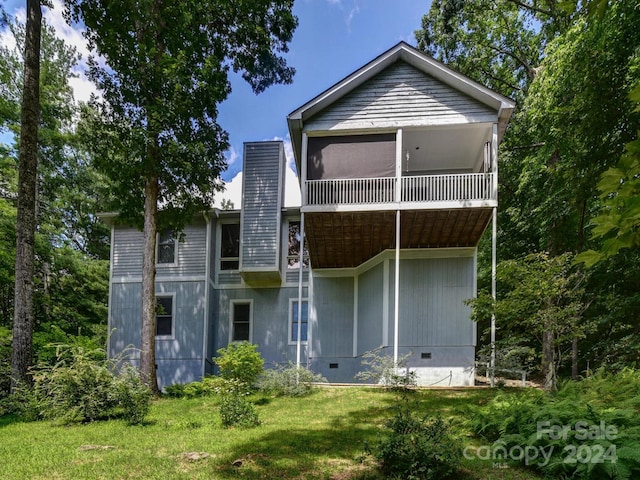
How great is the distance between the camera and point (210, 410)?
8062mm

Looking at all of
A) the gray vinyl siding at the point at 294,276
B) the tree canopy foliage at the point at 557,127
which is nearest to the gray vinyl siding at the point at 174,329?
the gray vinyl siding at the point at 294,276

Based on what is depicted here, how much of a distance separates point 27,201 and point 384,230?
8896 millimetres

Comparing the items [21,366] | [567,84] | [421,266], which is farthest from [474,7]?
[21,366]

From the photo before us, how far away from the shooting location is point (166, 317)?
557 inches

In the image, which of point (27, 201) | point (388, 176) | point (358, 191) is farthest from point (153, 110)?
point (388, 176)

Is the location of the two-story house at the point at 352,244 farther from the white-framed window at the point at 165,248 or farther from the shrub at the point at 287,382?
the shrub at the point at 287,382

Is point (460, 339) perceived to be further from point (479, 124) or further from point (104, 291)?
point (104, 291)

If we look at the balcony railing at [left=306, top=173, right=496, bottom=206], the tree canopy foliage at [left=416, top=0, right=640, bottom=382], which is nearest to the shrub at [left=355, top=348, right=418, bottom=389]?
the tree canopy foliage at [left=416, top=0, right=640, bottom=382]

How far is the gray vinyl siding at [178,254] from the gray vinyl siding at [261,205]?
5.60ft

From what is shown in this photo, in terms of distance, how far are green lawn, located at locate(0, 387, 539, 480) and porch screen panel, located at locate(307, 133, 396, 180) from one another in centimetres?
586

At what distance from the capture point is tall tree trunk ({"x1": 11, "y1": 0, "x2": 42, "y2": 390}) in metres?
8.81

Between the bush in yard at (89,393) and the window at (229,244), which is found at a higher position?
the window at (229,244)

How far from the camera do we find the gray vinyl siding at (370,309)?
1188 centimetres

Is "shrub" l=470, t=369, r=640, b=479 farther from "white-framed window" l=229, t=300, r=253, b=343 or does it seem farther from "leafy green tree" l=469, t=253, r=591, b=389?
"white-framed window" l=229, t=300, r=253, b=343
